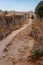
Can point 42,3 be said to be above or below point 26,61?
above

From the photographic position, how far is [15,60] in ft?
60.0

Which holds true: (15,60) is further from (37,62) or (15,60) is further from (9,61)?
(37,62)

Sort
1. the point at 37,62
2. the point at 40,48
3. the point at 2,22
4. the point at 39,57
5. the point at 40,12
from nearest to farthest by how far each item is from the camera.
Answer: the point at 37,62 → the point at 39,57 → the point at 40,48 → the point at 2,22 → the point at 40,12

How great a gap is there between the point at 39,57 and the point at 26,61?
111 centimetres

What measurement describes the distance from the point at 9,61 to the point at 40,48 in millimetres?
2924

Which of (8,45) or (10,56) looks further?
(8,45)

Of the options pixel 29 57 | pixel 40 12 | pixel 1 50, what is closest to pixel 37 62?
pixel 29 57

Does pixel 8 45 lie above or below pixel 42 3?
below

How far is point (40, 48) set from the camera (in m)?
18.8

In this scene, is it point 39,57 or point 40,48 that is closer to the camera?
point 39,57

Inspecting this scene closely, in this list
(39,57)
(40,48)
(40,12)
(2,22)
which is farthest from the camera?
(40,12)

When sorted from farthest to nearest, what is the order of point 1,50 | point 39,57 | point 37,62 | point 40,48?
point 1,50 → point 40,48 → point 39,57 → point 37,62

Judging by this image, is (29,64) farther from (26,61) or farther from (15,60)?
(15,60)

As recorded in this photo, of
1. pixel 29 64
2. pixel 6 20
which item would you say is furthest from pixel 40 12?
pixel 29 64
